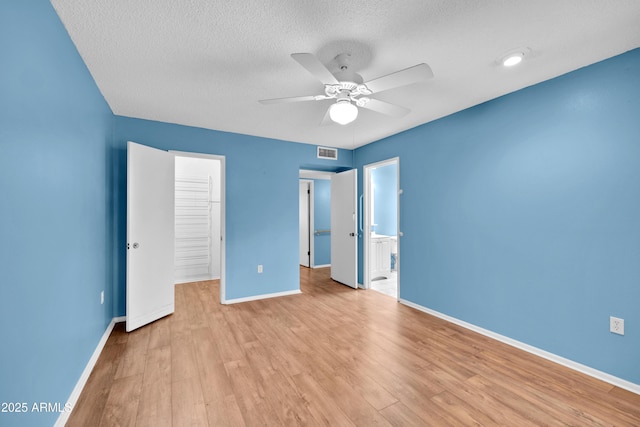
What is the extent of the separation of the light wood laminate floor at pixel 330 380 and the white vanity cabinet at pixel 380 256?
1925 millimetres

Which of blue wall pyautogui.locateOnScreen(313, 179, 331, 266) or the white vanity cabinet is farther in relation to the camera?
blue wall pyautogui.locateOnScreen(313, 179, 331, 266)

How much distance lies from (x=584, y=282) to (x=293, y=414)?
2558mm

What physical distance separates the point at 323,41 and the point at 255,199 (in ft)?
8.84

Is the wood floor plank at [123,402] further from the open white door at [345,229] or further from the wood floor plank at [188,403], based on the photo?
the open white door at [345,229]

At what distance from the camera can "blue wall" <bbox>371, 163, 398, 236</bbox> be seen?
640cm

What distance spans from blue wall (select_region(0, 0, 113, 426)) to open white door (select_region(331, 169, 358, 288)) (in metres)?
3.55

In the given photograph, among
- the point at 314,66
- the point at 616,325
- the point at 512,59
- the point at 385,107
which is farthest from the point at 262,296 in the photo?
the point at 512,59

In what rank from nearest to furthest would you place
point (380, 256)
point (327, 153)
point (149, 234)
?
point (149, 234) → point (327, 153) → point (380, 256)

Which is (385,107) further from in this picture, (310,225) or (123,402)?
(310,225)

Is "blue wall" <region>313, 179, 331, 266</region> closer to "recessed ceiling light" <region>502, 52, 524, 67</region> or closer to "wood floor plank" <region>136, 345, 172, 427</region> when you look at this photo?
"wood floor plank" <region>136, 345, 172, 427</region>

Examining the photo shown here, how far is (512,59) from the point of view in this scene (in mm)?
2084

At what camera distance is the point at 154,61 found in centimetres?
214

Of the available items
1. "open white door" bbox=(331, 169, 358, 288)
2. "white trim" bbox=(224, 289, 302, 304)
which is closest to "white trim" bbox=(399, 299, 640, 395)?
"open white door" bbox=(331, 169, 358, 288)

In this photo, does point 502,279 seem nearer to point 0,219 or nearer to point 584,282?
point 584,282
